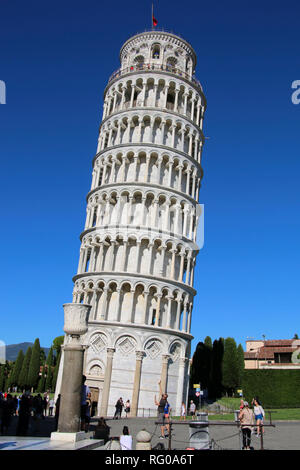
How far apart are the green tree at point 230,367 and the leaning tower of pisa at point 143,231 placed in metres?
26.6

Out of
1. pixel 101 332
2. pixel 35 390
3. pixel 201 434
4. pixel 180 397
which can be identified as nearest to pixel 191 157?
pixel 101 332

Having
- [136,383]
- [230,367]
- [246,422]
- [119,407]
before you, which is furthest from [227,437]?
[230,367]

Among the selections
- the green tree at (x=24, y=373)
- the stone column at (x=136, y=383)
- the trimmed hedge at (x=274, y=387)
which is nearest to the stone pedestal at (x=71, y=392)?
the stone column at (x=136, y=383)

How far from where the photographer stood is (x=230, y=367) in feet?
211

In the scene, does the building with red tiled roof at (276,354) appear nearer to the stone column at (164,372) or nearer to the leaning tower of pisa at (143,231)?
the leaning tower of pisa at (143,231)

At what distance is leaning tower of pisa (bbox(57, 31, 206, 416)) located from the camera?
119ft

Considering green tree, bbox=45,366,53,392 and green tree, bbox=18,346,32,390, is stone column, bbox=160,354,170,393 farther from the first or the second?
green tree, bbox=18,346,32,390

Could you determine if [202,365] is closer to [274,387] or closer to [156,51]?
[274,387]

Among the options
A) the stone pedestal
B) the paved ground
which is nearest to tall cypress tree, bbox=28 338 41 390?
the paved ground

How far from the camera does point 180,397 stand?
37.3 metres

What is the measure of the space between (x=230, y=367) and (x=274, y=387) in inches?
706
